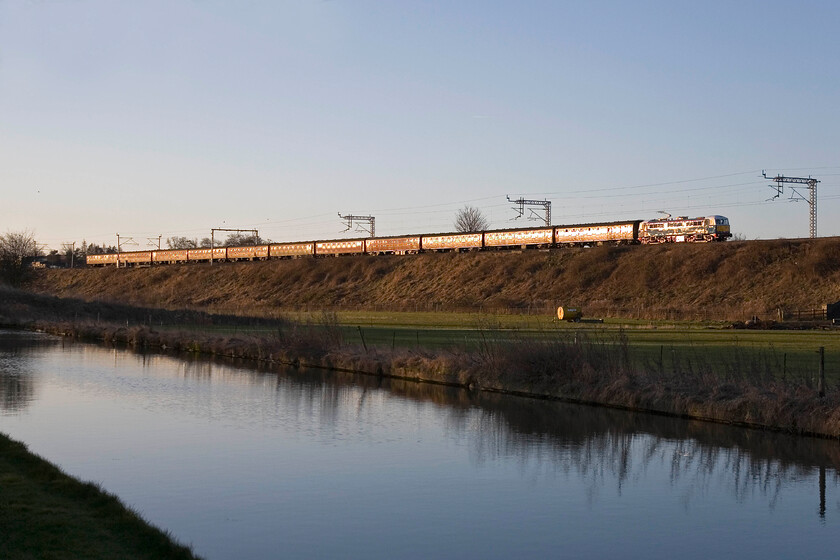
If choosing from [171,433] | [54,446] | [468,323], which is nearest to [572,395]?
[171,433]

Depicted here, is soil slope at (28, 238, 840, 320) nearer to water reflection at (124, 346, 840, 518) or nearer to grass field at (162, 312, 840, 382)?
grass field at (162, 312, 840, 382)

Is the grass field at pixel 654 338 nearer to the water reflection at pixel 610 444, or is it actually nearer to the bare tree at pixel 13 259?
the water reflection at pixel 610 444

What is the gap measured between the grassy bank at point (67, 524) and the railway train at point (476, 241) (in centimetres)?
7642

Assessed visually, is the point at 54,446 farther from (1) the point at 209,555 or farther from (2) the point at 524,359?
(2) the point at 524,359

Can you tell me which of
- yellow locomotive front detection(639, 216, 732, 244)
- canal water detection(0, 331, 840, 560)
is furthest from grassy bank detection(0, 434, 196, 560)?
yellow locomotive front detection(639, 216, 732, 244)

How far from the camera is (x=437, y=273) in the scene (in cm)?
9719

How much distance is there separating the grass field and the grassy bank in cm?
1574

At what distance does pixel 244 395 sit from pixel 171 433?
683 cm

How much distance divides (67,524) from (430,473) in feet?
23.1

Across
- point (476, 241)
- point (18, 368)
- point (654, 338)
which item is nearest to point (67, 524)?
point (18, 368)

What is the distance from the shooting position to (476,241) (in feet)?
329

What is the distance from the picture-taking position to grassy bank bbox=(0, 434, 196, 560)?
390 inches

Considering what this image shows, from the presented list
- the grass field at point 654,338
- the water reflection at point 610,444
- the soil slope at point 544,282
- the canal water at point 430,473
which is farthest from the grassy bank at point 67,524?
the soil slope at point 544,282

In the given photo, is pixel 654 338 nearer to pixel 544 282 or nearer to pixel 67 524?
pixel 67 524
